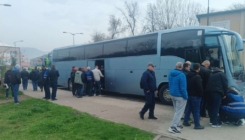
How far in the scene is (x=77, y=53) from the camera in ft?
49.9

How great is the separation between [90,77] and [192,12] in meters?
25.2

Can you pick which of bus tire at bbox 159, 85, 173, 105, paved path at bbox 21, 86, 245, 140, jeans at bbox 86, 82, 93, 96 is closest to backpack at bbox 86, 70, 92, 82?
jeans at bbox 86, 82, 93, 96

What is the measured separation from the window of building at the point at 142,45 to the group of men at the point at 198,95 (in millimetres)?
3871

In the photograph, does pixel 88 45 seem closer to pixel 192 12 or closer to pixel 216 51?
pixel 216 51

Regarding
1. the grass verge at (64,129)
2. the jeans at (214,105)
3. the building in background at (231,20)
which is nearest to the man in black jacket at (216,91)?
the jeans at (214,105)

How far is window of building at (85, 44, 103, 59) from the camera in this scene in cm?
1327

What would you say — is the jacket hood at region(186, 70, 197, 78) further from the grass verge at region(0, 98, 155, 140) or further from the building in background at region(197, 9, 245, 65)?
the building in background at region(197, 9, 245, 65)

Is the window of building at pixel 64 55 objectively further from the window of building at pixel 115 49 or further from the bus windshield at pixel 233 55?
the bus windshield at pixel 233 55

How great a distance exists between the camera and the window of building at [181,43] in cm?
843

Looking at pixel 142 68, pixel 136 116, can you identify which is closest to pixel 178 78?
pixel 136 116

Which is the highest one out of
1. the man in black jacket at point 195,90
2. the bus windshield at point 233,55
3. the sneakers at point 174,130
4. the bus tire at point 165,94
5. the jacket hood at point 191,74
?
the bus windshield at point 233,55

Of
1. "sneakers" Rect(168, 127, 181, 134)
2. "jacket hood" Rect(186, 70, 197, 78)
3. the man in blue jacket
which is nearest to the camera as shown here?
the man in blue jacket

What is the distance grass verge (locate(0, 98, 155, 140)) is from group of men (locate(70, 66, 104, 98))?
14.2 feet

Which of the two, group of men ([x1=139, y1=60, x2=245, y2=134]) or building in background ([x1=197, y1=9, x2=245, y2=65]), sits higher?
building in background ([x1=197, y1=9, x2=245, y2=65])
